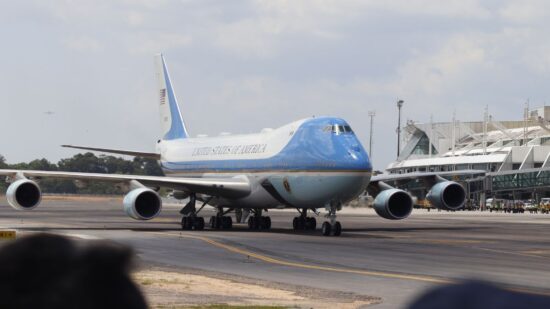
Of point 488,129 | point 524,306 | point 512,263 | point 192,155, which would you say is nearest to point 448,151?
point 488,129

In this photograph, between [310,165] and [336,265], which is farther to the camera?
[310,165]

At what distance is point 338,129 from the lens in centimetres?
3888

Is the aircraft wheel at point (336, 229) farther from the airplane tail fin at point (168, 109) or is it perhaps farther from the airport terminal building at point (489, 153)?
the airport terminal building at point (489, 153)

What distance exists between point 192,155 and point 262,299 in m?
33.7

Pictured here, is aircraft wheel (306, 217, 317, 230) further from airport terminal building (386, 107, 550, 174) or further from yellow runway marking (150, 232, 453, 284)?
airport terminal building (386, 107, 550, 174)

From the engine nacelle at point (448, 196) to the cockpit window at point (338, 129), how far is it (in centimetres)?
681

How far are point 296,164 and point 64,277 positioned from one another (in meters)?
38.2

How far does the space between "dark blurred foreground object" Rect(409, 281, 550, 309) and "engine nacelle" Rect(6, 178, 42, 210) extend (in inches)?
1557

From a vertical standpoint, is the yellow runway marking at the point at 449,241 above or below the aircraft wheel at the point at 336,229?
below

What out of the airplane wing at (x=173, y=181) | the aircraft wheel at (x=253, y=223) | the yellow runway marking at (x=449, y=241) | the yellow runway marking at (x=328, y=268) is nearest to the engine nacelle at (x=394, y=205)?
the yellow runway marking at (x=449, y=241)

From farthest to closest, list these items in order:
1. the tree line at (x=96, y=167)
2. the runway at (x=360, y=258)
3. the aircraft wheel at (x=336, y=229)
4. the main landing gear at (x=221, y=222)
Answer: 1. the tree line at (x=96, y=167)
2. the main landing gear at (x=221, y=222)
3. the aircraft wheel at (x=336, y=229)
4. the runway at (x=360, y=258)

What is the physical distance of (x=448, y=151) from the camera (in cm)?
17362

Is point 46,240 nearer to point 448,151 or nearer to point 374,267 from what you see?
point 374,267

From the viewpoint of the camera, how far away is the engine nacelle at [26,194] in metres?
40.0
